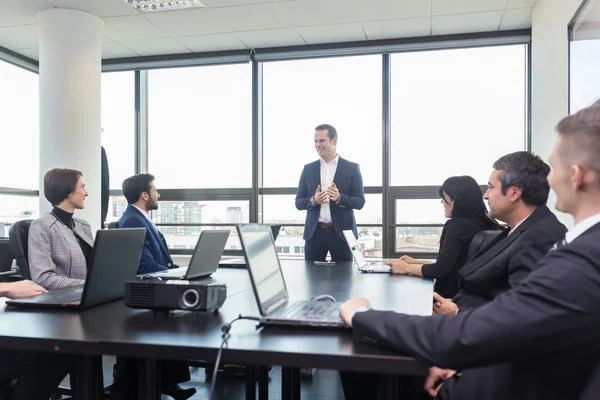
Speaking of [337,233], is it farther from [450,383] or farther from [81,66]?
[81,66]

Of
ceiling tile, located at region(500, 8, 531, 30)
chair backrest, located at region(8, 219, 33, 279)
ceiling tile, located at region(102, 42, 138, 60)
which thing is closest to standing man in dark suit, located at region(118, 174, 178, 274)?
chair backrest, located at region(8, 219, 33, 279)

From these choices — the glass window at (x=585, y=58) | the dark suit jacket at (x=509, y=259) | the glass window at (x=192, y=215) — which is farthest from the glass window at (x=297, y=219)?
the dark suit jacket at (x=509, y=259)

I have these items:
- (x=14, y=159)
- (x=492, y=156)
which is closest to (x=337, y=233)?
(x=492, y=156)

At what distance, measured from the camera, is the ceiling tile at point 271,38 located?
16.9ft

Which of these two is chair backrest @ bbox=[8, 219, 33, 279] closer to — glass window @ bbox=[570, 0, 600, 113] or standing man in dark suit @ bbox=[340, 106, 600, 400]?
standing man in dark suit @ bbox=[340, 106, 600, 400]

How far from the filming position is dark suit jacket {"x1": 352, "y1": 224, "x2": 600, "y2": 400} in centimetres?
87

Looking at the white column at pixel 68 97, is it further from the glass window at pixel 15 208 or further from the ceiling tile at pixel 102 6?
the glass window at pixel 15 208

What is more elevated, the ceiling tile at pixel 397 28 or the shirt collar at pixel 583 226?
the ceiling tile at pixel 397 28

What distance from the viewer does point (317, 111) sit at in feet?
18.4

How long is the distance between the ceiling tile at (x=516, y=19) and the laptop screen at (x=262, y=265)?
4068 millimetres

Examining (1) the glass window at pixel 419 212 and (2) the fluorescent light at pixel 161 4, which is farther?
(1) the glass window at pixel 419 212

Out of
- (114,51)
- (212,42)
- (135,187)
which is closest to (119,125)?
(114,51)

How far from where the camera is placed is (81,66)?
4770 mm

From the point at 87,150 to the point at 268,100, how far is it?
204 cm
